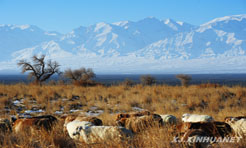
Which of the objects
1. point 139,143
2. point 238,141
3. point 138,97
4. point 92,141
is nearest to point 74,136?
point 92,141

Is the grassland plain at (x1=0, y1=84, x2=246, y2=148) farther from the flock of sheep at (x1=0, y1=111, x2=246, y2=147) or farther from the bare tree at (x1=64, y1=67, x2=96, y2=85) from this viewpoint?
the bare tree at (x1=64, y1=67, x2=96, y2=85)

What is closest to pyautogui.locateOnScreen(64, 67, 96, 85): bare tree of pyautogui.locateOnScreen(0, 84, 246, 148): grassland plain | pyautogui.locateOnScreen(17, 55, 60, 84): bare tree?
pyautogui.locateOnScreen(17, 55, 60, 84): bare tree

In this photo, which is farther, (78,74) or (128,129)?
(78,74)

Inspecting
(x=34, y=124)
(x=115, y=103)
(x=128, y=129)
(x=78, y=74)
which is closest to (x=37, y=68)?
(x=78, y=74)

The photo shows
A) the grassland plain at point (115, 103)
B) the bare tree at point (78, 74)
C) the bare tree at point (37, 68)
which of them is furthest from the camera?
the bare tree at point (78, 74)

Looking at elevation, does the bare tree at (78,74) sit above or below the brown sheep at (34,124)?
above

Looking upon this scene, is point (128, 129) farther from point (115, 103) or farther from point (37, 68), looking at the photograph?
point (37, 68)

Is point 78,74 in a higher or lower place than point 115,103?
higher

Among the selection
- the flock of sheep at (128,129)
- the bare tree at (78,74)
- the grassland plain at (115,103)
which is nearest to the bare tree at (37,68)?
the bare tree at (78,74)

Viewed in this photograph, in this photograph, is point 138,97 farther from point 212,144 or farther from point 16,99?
point 212,144

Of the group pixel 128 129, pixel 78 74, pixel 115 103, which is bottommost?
pixel 115 103

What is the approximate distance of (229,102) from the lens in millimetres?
11047

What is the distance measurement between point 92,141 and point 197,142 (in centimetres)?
166

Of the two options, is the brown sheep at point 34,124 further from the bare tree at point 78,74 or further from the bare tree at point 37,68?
the bare tree at point 78,74
